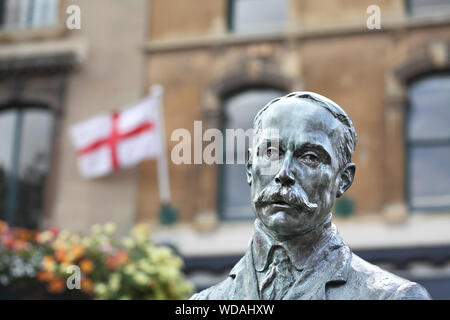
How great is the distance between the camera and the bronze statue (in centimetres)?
259

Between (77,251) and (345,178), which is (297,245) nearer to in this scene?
(345,178)

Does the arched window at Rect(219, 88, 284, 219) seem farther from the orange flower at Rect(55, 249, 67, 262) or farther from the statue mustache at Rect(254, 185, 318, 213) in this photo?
the statue mustache at Rect(254, 185, 318, 213)

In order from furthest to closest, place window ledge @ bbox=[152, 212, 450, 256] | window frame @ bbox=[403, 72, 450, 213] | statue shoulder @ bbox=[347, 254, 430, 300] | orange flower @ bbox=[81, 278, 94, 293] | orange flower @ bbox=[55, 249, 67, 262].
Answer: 1. window frame @ bbox=[403, 72, 450, 213]
2. window ledge @ bbox=[152, 212, 450, 256]
3. orange flower @ bbox=[55, 249, 67, 262]
4. orange flower @ bbox=[81, 278, 94, 293]
5. statue shoulder @ bbox=[347, 254, 430, 300]

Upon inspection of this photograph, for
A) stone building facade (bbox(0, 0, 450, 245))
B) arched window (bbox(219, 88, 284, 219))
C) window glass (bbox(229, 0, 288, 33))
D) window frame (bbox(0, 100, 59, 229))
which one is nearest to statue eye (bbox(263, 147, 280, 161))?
stone building facade (bbox(0, 0, 450, 245))

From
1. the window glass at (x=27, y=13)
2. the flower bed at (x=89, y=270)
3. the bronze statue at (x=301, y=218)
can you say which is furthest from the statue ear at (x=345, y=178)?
the window glass at (x=27, y=13)

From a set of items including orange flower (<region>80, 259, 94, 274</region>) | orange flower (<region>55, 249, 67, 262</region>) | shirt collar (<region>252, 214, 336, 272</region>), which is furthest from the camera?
orange flower (<region>55, 249, 67, 262</region>)

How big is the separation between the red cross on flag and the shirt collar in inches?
472

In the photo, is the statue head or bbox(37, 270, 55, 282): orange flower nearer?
the statue head

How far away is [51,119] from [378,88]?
19.3 ft

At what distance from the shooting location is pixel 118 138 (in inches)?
587

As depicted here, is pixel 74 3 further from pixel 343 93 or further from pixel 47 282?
pixel 47 282

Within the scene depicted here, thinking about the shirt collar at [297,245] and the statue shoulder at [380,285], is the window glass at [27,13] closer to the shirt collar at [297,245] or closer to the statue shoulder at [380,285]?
the shirt collar at [297,245]

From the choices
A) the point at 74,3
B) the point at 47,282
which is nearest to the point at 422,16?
the point at 74,3

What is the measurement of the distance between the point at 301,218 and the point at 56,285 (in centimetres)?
794
